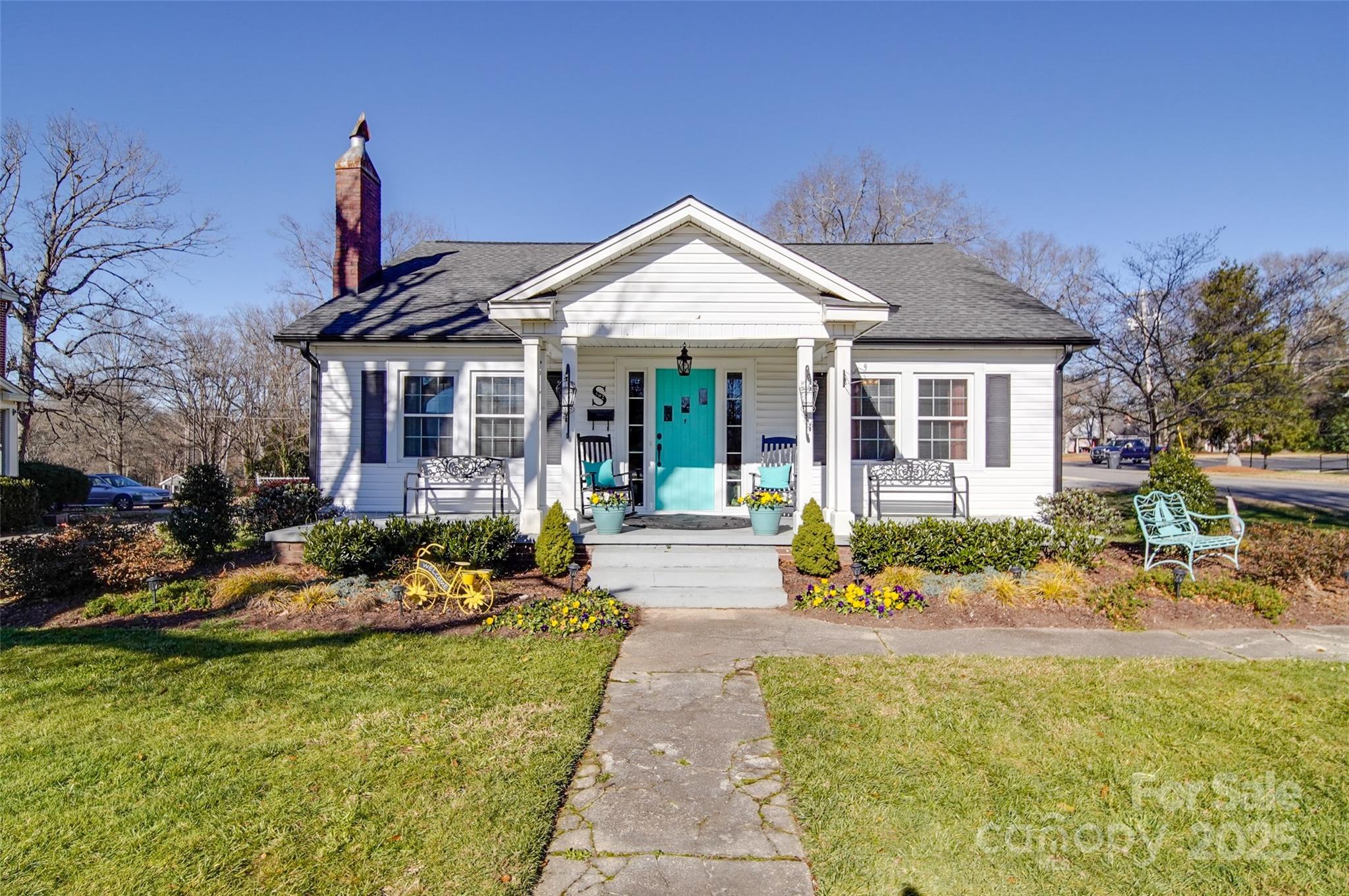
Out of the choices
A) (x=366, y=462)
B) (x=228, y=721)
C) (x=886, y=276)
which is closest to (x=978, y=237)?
(x=886, y=276)

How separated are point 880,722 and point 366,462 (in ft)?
30.3

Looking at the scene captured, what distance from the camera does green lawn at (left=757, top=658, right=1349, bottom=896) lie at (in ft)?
9.46

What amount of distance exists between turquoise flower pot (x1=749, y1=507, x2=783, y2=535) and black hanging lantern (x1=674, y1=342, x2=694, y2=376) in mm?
2688

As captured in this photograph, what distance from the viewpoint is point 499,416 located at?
448 inches

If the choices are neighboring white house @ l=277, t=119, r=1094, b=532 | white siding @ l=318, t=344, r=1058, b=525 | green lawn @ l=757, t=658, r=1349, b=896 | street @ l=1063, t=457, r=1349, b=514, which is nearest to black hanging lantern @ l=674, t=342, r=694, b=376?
neighboring white house @ l=277, t=119, r=1094, b=532

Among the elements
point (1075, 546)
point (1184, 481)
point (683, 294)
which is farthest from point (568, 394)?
point (1184, 481)

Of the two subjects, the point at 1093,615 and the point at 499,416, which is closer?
the point at 1093,615

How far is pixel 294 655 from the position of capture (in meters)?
5.72

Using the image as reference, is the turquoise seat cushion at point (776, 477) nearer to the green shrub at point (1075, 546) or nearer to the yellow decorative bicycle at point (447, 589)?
the green shrub at point (1075, 546)

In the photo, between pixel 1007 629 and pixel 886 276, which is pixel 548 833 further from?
pixel 886 276

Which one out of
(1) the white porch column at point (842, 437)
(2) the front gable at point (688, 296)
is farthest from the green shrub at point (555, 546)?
(1) the white porch column at point (842, 437)

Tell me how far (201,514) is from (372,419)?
2.82m

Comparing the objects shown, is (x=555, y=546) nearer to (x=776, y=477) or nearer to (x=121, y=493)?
(x=776, y=477)

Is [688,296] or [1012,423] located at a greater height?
[688,296]
